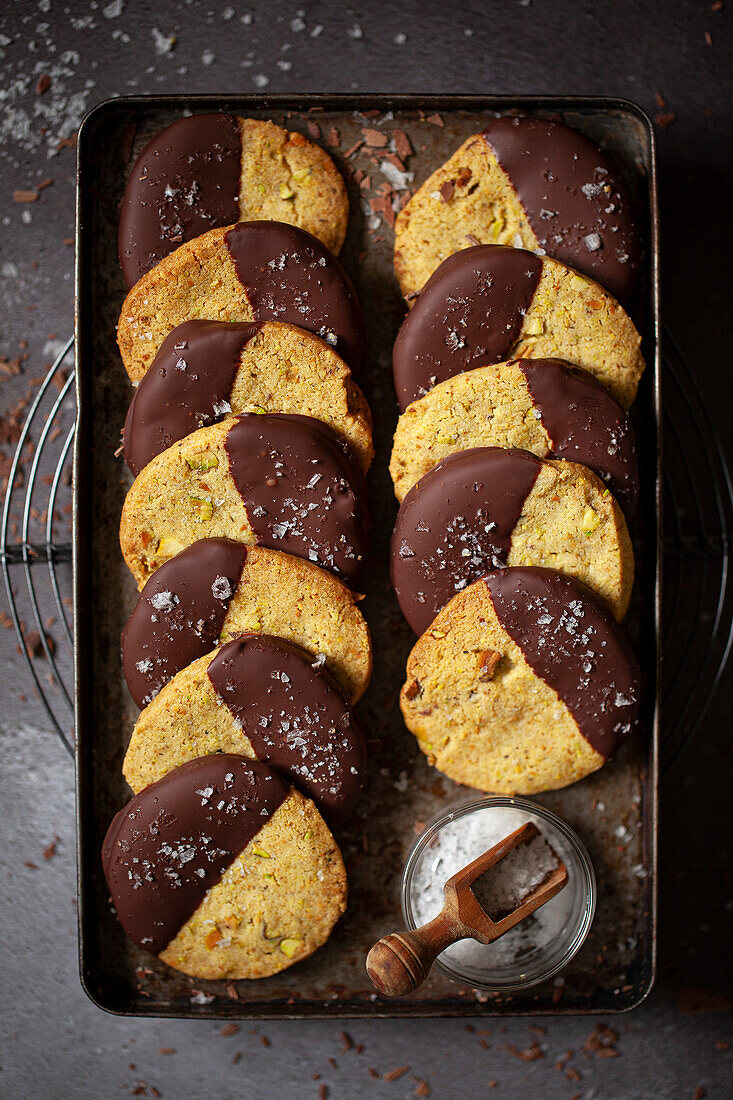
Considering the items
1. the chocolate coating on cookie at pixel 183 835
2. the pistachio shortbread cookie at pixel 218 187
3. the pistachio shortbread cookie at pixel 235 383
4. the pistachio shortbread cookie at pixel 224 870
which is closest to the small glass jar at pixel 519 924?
the pistachio shortbread cookie at pixel 224 870

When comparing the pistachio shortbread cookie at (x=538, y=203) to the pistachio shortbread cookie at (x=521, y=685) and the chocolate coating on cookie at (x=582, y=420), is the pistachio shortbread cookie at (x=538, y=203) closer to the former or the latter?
the chocolate coating on cookie at (x=582, y=420)

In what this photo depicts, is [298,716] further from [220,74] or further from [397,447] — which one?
[220,74]

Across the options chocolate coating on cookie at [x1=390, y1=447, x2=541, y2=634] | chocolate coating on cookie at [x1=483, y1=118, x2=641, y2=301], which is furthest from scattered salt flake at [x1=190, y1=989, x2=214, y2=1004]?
chocolate coating on cookie at [x1=483, y1=118, x2=641, y2=301]

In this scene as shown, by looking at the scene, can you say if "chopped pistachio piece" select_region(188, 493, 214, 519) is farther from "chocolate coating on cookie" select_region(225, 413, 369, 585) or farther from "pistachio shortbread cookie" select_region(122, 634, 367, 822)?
"pistachio shortbread cookie" select_region(122, 634, 367, 822)

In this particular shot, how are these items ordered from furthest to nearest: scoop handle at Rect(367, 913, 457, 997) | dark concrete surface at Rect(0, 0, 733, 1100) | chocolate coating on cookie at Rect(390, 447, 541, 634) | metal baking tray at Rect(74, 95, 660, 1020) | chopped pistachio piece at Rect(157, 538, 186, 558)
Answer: dark concrete surface at Rect(0, 0, 733, 1100) < metal baking tray at Rect(74, 95, 660, 1020) < chopped pistachio piece at Rect(157, 538, 186, 558) < chocolate coating on cookie at Rect(390, 447, 541, 634) < scoop handle at Rect(367, 913, 457, 997)

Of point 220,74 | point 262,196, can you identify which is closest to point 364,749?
point 262,196

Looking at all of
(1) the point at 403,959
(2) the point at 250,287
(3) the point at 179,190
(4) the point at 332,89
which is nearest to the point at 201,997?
(1) the point at 403,959
